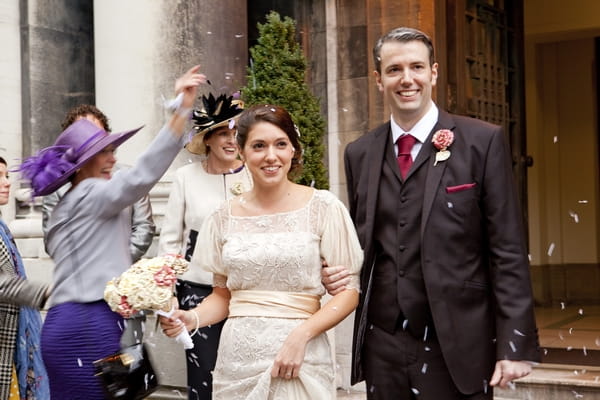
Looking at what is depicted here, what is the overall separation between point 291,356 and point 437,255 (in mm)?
662

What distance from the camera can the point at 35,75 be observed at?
8297mm

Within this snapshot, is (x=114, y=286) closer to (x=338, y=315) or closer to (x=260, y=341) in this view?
(x=260, y=341)

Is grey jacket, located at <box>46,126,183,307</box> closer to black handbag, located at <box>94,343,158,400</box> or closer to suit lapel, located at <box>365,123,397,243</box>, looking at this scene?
black handbag, located at <box>94,343,158,400</box>

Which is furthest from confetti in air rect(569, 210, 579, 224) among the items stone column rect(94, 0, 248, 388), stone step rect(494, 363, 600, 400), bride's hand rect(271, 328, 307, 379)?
bride's hand rect(271, 328, 307, 379)

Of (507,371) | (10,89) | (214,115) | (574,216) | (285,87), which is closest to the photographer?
(507,371)

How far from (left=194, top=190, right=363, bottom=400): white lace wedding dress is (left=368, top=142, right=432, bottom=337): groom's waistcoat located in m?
0.11

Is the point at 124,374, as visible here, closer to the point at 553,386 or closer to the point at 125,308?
the point at 125,308

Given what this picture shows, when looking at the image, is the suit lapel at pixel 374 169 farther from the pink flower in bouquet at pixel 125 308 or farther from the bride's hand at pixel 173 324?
the pink flower in bouquet at pixel 125 308

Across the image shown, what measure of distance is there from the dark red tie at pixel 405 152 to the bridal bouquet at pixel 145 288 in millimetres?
935

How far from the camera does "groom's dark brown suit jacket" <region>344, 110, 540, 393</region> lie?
3344 mm

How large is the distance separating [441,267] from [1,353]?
3114 mm

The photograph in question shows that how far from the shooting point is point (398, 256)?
347cm

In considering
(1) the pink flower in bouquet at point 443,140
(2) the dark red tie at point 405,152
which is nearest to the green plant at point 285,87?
(2) the dark red tie at point 405,152

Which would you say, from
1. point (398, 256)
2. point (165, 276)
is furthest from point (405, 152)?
point (165, 276)
